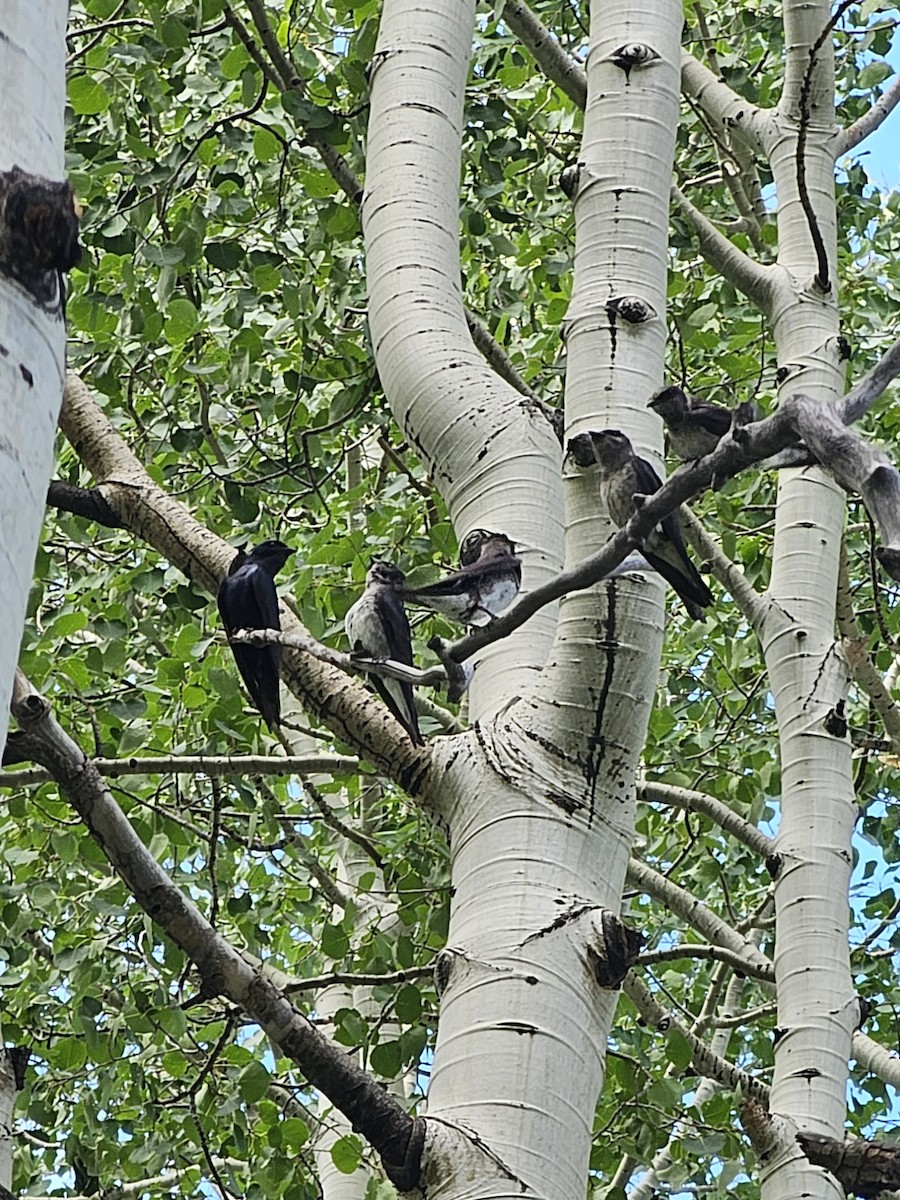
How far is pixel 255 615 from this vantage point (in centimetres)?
340

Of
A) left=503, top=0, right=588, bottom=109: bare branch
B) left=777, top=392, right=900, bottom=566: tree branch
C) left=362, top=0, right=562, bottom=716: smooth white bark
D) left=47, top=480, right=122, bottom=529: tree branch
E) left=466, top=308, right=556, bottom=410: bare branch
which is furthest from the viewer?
left=503, top=0, right=588, bottom=109: bare branch

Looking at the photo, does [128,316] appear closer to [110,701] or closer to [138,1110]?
[110,701]

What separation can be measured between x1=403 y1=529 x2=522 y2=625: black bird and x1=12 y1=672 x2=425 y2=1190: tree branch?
0.71 meters

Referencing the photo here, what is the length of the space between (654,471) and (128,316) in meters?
2.51

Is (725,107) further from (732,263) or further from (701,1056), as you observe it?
(701,1056)

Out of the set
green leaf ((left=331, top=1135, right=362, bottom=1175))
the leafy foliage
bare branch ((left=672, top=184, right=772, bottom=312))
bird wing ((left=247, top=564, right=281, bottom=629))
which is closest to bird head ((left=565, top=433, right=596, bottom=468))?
the leafy foliage

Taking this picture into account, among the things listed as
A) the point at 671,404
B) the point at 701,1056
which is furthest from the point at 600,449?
the point at 701,1056

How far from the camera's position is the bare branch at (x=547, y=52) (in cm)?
441

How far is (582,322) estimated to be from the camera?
3.01 meters

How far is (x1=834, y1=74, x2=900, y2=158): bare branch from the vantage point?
4848 mm

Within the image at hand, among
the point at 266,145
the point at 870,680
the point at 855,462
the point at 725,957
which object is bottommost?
the point at 855,462

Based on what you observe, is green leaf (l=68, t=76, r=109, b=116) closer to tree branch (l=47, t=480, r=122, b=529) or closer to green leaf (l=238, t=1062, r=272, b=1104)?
tree branch (l=47, t=480, r=122, b=529)

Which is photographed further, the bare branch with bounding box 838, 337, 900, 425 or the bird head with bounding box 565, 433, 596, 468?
the bird head with bounding box 565, 433, 596, 468

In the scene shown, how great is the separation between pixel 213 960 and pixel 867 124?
144 inches
